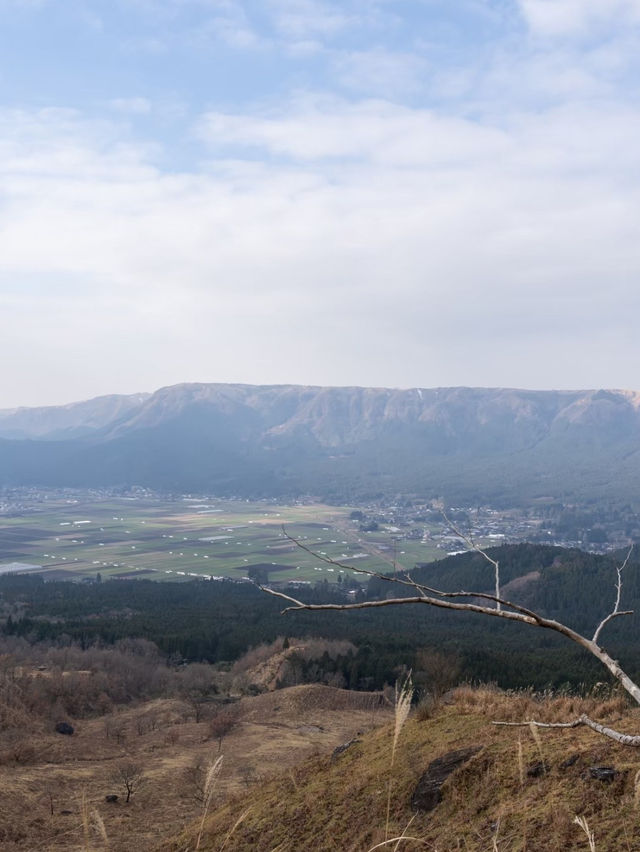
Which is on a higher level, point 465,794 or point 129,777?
point 465,794

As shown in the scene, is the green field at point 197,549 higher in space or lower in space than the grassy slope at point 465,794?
lower

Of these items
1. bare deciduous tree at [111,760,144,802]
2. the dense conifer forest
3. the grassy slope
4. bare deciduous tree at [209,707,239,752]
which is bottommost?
the dense conifer forest

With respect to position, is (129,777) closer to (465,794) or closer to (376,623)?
(465,794)

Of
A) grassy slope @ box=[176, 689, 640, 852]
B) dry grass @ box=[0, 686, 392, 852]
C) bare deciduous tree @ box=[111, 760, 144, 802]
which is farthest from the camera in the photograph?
bare deciduous tree @ box=[111, 760, 144, 802]

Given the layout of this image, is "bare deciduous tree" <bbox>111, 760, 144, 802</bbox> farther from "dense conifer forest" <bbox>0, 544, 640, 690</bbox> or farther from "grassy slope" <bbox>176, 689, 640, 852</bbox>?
"dense conifer forest" <bbox>0, 544, 640, 690</bbox>

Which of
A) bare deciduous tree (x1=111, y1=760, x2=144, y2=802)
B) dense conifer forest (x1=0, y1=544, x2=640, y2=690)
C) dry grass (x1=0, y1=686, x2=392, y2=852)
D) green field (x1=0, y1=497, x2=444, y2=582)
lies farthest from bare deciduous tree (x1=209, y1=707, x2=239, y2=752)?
green field (x1=0, y1=497, x2=444, y2=582)

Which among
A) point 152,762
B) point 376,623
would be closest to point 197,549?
point 376,623

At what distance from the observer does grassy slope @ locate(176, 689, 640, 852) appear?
784cm

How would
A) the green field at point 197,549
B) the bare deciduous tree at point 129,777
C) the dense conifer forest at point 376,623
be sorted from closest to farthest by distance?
the bare deciduous tree at point 129,777 → the dense conifer forest at point 376,623 → the green field at point 197,549

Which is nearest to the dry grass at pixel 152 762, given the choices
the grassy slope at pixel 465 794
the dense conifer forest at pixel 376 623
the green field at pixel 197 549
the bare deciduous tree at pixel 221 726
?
the bare deciduous tree at pixel 221 726

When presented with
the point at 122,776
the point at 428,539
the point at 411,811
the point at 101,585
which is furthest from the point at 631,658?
the point at 428,539

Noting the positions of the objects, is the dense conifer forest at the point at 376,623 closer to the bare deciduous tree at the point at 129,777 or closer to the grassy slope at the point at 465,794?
the grassy slope at the point at 465,794

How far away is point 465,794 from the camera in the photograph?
10.5 m

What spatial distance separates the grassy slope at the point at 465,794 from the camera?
309 inches
